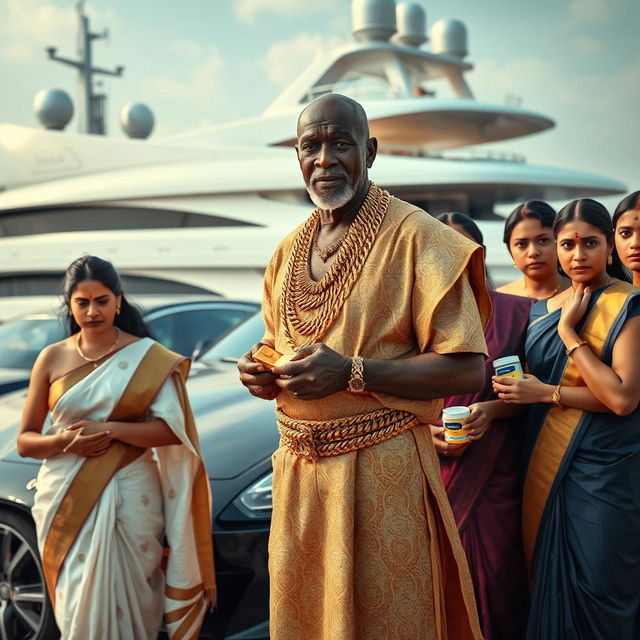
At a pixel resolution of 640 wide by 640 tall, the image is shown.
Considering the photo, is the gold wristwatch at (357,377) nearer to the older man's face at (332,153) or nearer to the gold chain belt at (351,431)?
the gold chain belt at (351,431)

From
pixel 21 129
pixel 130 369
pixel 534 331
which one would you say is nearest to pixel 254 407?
pixel 130 369

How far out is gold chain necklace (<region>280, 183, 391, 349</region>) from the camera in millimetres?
1918

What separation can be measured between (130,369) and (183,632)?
1.00 m

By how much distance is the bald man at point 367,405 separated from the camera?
1.81m

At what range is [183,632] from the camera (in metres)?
2.83

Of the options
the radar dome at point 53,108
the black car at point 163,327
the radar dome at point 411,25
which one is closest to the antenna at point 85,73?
the radar dome at point 53,108

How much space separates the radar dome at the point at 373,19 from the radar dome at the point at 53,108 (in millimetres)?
9523

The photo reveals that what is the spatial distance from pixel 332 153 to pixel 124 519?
1.70m

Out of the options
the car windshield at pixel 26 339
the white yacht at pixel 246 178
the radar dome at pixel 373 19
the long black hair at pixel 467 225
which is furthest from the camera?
the radar dome at pixel 373 19

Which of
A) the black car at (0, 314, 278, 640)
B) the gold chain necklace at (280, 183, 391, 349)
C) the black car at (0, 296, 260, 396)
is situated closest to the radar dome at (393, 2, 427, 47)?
the black car at (0, 296, 260, 396)

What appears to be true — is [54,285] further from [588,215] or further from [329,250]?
[329,250]

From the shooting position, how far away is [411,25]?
24.4m

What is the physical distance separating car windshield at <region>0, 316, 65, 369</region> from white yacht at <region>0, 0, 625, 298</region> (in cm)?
1371

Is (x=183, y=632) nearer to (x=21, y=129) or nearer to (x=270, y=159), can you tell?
(x=270, y=159)
